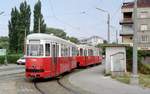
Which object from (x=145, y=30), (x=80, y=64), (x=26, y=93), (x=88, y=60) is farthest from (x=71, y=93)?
(x=145, y=30)

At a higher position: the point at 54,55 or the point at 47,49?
the point at 47,49

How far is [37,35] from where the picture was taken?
26625 millimetres

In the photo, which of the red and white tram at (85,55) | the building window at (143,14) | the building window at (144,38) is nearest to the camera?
the red and white tram at (85,55)

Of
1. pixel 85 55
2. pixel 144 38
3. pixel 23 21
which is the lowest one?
pixel 85 55

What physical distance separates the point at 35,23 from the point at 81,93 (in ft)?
219

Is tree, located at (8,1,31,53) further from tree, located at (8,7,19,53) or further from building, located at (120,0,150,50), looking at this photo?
building, located at (120,0,150,50)

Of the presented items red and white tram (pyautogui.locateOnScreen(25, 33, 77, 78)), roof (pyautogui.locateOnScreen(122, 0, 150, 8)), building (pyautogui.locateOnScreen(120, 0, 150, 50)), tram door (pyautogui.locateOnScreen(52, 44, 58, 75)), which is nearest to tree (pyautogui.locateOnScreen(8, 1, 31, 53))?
building (pyautogui.locateOnScreen(120, 0, 150, 50))

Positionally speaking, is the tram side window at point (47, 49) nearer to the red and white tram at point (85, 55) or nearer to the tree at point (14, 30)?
the red and white tram at point (85, 55)

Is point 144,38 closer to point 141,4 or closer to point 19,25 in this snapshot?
point 141,4

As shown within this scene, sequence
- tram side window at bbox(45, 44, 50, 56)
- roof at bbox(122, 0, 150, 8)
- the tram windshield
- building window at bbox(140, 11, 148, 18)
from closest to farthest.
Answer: the tram windshield < tram side window at bbox(45, 44, 50, 56) < building window at bbox(140, 11, 148, 18) < roof at bbox(122, 0, 150, 8)

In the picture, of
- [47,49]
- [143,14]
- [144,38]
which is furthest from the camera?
[143,14]

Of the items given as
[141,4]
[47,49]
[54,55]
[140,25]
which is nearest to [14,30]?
[140,25]

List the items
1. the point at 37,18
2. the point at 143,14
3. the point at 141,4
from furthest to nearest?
the point at 141,4 < the point at 143,14 < the point at 37,18

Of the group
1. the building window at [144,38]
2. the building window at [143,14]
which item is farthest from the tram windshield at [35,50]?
the building window at [143,14]
